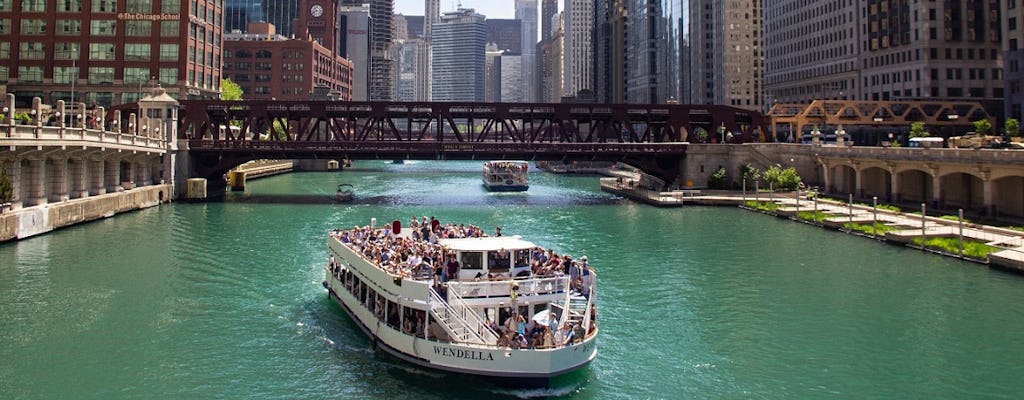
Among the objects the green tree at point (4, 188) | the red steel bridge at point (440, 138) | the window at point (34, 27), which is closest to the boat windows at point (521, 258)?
the green tree at point (4, 188)

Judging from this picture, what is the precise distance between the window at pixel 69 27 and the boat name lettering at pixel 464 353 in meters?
128

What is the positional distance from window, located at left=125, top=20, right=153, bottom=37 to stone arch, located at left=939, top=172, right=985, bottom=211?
121333 mm

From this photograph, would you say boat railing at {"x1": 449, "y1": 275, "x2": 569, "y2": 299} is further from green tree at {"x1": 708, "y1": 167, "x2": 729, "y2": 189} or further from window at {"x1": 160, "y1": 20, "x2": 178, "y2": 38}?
window at {"x1": 160, "y1": 20, "x2": 178, "y2": 38}

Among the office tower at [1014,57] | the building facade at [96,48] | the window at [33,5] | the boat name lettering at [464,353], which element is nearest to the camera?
the boat name lettering at [464,353]

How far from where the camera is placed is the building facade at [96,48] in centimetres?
12862

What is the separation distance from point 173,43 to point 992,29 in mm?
143392

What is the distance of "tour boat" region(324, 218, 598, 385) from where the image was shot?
2683 centimetres

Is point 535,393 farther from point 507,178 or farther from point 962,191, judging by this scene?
point 507,178

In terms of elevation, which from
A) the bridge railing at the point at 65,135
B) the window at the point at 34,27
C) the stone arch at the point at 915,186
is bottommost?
the stone arch at the point at 915,186

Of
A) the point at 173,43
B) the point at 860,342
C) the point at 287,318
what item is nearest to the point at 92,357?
the point at 287,318

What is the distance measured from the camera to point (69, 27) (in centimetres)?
12988

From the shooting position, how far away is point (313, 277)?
158 ft

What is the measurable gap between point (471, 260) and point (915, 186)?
7508cm

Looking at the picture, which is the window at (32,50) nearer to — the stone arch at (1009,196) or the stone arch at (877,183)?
the stone arch at (877,183)
